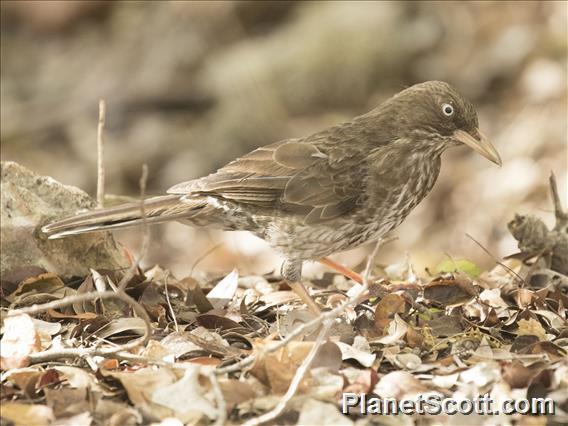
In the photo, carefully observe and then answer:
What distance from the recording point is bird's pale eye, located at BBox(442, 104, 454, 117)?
17.4 feet

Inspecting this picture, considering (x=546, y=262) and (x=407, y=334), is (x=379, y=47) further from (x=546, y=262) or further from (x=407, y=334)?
(x=407, y=334)

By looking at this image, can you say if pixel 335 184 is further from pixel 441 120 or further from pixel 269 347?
pixel 269 347

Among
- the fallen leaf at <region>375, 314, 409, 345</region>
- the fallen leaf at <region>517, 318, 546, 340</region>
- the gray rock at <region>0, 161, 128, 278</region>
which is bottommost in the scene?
the fallen leaf at <region>517, 318, 546, 340</region>

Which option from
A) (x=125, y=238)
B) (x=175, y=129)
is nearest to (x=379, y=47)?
(x=175, y=129)

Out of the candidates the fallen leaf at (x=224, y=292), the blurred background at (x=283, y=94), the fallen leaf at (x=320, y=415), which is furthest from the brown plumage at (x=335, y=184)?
the blurred background at (x=283, y=94)

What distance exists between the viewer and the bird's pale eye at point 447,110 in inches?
208

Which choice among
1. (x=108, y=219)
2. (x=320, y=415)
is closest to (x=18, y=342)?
(x=108, y=219)

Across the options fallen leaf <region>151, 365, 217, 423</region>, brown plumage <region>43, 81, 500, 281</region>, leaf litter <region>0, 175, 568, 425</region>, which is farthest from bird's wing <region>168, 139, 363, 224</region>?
fallen leaf <region>151, 365, 217, 423</region>

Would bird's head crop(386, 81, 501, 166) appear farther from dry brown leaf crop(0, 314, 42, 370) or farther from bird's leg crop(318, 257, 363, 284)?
dry brown leaf crop(0, 314, 42, 370)

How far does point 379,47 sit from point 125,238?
13.2 feet

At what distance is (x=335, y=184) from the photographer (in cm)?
537

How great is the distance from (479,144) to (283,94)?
6962 mm

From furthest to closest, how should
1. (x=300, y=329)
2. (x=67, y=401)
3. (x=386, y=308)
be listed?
(x=386, y=308), (x=67, y=401), (x=300, y=329)

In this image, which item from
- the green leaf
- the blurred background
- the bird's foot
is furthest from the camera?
the blurred background
